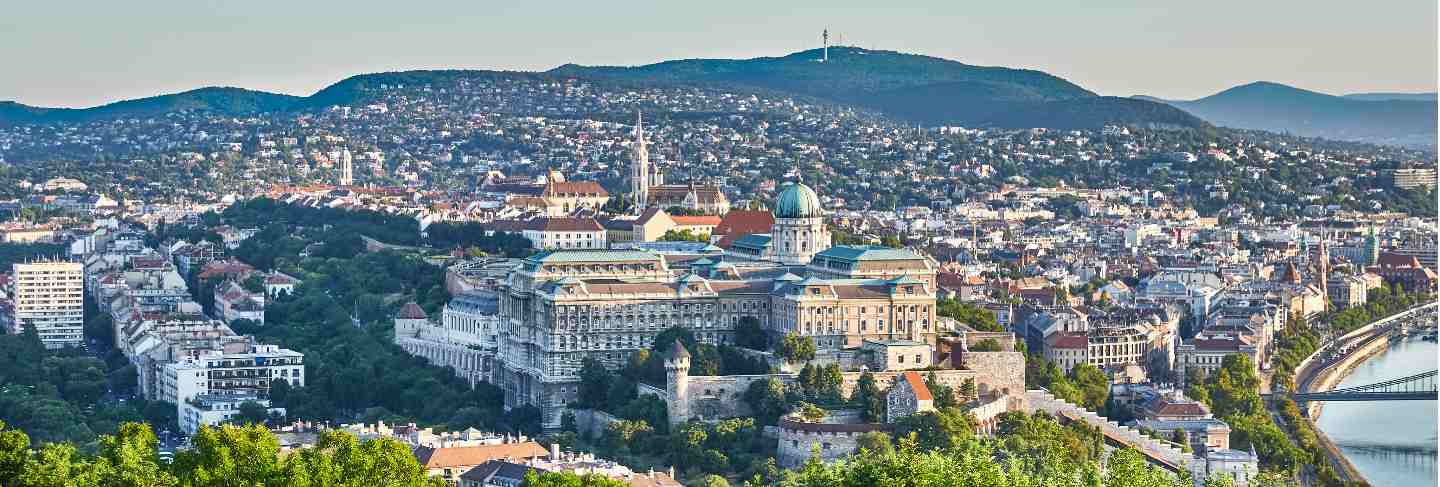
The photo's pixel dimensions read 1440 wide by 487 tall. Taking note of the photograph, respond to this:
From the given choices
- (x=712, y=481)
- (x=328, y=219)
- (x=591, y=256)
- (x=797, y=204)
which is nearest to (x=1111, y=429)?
(x=797, y=204)

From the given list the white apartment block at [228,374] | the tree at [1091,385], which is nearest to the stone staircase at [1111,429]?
the tree at [1091,385]

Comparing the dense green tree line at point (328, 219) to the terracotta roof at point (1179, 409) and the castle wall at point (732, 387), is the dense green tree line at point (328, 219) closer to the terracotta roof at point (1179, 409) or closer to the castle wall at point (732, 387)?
the terracotta roof at point (1179, 409)

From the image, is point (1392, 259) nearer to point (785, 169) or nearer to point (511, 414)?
point (785, 169)

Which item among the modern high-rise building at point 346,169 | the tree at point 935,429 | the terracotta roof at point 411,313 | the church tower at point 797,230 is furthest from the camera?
the modern high-rise building at point 346,169

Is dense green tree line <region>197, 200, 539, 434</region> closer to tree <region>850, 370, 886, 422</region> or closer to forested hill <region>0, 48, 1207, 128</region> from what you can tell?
tree <region>850, 370, 886, 422</region>

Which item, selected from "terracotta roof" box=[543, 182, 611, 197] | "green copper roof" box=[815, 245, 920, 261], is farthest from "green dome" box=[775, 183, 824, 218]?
"terracotta roof" box=[543, 182, 611, 197]

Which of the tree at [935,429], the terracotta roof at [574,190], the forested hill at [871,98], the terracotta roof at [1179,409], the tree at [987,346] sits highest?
the forested hill at [871,98]
